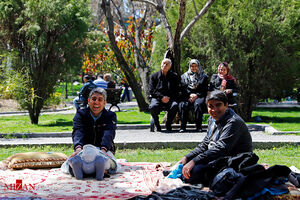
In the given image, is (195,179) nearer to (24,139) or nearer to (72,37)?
(24,139)

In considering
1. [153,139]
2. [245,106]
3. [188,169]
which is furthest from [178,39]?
[188,169]

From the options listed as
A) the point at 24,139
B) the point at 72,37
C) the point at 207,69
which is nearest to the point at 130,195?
the point at 24,139

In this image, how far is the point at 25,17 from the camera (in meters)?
13.0

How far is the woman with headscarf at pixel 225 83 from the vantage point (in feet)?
36.0

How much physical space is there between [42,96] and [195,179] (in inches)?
364

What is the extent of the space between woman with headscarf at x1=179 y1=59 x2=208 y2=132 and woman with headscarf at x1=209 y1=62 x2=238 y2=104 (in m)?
0.37

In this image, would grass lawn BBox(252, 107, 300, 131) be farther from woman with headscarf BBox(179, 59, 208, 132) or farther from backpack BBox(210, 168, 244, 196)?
backpack BBox(210, 168, 244, 196)

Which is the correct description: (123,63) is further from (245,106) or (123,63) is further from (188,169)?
(188,169)

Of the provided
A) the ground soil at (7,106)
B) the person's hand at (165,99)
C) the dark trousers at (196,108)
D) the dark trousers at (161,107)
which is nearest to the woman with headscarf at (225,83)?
the dark trousers at (196,108)

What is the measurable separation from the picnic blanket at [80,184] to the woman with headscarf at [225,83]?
5125mm

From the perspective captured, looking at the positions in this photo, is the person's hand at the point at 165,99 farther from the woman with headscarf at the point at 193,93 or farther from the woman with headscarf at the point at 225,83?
the woman with headscarf at the point at 225,83

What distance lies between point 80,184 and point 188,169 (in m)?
1.31

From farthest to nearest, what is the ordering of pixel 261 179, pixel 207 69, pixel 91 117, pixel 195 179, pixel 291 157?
pixel 207 69
pixel 291 157
pixel 91 117
pixel 195 179
pixel 261 179

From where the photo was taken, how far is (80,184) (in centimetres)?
536
